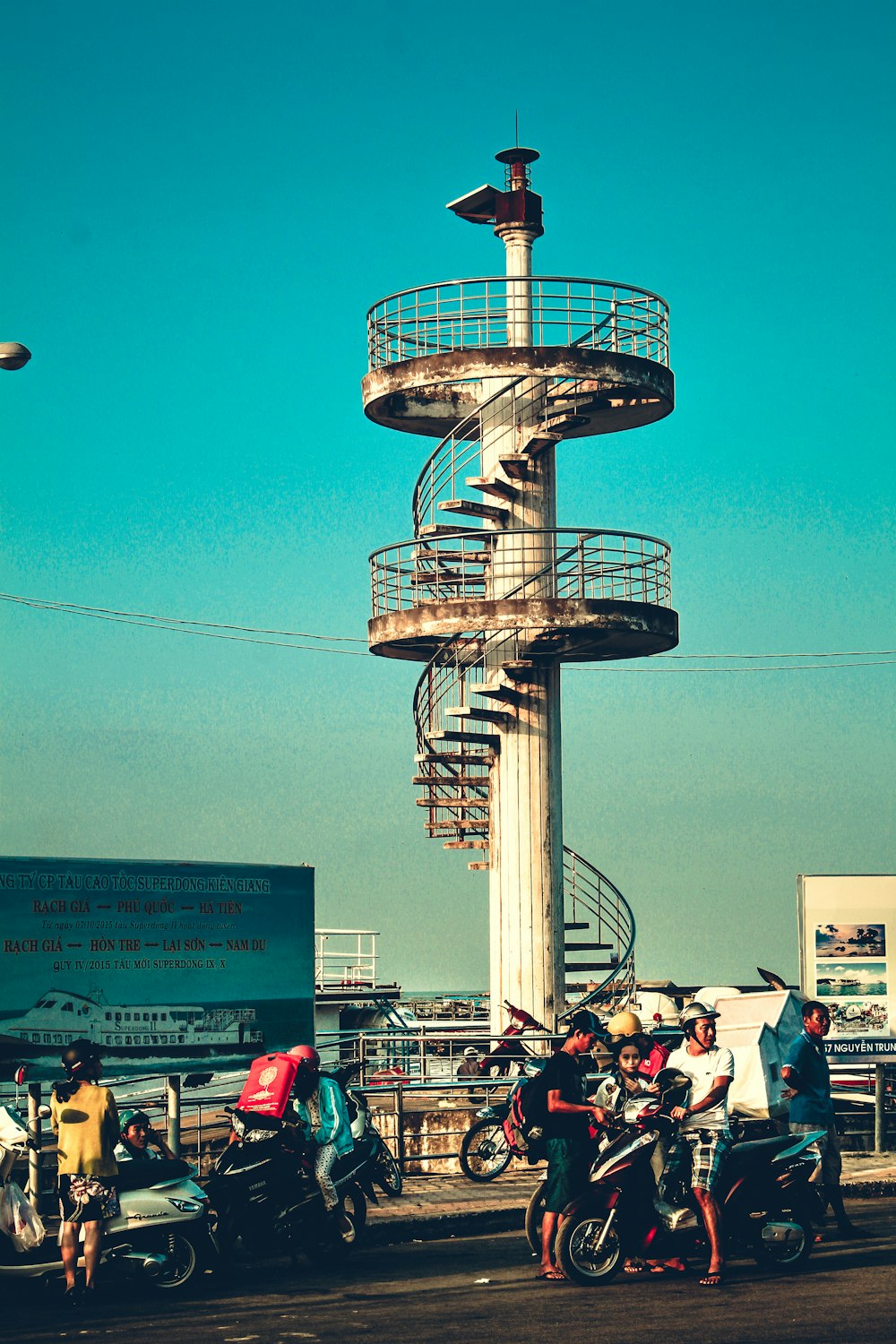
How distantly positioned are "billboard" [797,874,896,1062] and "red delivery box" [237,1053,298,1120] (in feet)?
30.1

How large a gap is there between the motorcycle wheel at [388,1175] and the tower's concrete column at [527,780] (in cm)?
795

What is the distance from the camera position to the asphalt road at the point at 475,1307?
35.5 ft

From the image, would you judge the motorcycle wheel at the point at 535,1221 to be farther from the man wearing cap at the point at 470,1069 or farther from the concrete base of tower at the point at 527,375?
the concrete base of tower at the point at 527,375

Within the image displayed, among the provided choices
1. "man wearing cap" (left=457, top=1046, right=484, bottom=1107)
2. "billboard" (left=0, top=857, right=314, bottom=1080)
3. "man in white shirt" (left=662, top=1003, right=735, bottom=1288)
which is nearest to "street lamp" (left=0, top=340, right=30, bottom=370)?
"billboard" (left=0, top=857, right=314, bottom=1080)

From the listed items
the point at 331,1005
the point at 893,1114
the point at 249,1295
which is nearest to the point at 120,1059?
the point at 249,1295

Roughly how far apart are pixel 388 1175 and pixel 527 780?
8.84 meters

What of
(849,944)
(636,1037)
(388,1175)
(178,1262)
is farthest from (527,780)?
(178,1262)

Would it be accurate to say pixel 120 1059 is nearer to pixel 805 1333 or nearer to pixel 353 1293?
pixel 353 1293

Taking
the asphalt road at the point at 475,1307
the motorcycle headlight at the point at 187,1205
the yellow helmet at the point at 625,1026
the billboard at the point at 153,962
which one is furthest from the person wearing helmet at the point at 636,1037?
the motorcycle headlight at the point at 187,1205

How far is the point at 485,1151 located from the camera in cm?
1808

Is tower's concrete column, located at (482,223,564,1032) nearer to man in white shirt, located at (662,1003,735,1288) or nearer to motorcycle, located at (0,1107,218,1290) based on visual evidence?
man in white shirt, located at (662,1003,735,1288)

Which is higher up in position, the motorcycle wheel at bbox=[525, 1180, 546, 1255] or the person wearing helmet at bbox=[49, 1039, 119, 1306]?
the person wearing helmet at bbox=[49, 1039, 119, 1306]

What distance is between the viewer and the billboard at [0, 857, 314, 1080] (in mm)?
15328

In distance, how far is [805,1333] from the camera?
422 inches
